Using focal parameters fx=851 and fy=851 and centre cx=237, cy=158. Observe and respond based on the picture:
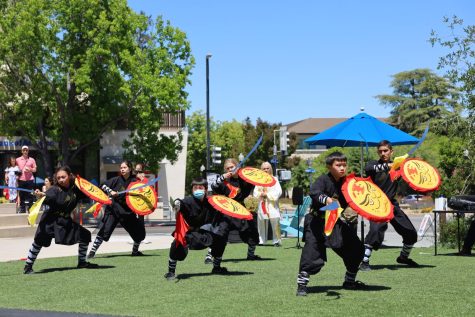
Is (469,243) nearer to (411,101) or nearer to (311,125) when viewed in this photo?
(411,101)

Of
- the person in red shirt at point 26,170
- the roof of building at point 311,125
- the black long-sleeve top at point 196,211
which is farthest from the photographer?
the roof of building at point 311,125

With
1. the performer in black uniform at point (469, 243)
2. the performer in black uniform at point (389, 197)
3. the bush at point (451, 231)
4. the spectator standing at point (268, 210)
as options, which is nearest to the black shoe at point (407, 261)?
the performer in black uniform at point (389, 197)

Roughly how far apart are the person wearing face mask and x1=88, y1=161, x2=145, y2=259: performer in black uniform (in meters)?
3.72

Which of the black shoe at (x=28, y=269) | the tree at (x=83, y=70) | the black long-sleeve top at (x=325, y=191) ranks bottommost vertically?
the black shoe at (x=28, y=269)

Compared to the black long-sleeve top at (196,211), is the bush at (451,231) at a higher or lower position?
lower

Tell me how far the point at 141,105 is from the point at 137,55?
7.79 feet

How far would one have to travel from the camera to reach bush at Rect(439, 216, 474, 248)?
54.1 feet

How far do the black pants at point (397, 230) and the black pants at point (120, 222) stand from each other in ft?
15.6

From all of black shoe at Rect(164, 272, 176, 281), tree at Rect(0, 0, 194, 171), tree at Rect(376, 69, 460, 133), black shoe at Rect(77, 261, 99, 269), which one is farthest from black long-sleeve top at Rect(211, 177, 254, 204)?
tree at Rect(376, 69, 460, 133)

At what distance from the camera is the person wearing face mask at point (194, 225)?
35.8 feet

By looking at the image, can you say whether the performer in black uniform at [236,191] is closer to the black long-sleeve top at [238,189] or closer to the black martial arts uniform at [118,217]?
the black long-sleeve top at [238,189]

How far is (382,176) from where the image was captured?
1198 centimetres

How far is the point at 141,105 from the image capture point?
1483 inches

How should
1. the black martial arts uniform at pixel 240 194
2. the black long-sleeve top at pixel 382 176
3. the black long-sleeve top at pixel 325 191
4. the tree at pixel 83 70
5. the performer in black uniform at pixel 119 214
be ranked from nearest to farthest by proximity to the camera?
the black long-sleeve top at pixel 325 191 < the black long-sleeve top at pixel 382 176 < the black martial arts uniform at pixel 240 194 < the performer in black uniform at pixel 119 214 < the tree at pixel 83 70
